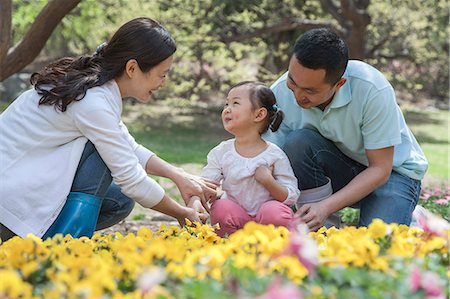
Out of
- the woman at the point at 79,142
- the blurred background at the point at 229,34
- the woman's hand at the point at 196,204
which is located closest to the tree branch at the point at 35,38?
the woman at the point at 79,142

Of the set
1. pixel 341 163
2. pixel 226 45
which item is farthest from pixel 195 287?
pixel 226 45

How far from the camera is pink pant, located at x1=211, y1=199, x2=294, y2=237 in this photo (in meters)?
3.58

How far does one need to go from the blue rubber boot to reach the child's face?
81 cm

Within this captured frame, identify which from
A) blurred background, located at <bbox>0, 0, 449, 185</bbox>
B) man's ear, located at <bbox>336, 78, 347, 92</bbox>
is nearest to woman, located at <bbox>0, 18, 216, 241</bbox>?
man's ear, located at <bbox>336, 78, 347, 92</bbox>

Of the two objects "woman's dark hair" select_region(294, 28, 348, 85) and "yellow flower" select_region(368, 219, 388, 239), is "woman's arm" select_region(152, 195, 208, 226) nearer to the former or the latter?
"woman's dark hair" select_region(294, 28, 348, 85)

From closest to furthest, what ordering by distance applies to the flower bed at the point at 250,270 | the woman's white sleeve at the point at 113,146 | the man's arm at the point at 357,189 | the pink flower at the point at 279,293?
the pink flower at the point at 279,293
the flower bed at the point at 250,270
the woman's white sleeve at the point at 113,146
the man's arm at the point at 357,189

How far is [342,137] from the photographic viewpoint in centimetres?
388

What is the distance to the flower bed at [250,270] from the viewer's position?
5.69ft

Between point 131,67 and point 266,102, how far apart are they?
2.41 feet

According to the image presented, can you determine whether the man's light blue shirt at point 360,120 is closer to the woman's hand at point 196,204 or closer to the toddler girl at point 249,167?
the toddler girl at point 249,167

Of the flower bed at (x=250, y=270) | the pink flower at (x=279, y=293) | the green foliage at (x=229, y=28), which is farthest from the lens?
the green foliage at (x=229, y=28)

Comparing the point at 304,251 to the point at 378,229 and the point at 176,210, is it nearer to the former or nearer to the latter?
the point at 378,229

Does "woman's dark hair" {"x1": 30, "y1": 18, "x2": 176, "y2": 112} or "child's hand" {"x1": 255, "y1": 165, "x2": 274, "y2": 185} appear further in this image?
"child's hand" {"x1": 255, "y1": 165, "x2": 274, "y2": 185}

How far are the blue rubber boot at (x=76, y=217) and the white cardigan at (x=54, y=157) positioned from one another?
0.14 ft
